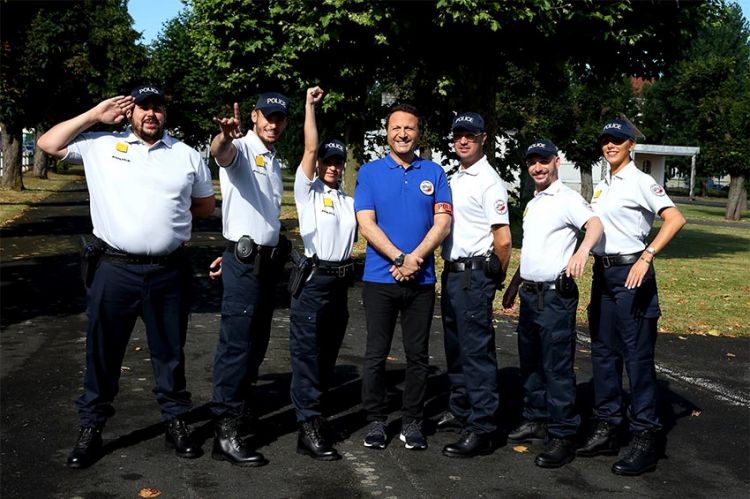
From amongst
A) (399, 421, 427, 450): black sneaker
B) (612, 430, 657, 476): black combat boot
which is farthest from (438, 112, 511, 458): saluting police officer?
(612, 430, 657, 476): black combat boot

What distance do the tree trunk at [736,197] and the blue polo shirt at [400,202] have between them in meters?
36.8

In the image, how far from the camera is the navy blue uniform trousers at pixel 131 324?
5.70 m

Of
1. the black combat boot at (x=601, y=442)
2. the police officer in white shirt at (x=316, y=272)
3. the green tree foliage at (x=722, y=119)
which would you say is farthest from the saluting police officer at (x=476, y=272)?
the green tree foliage at (x=722, y=119)

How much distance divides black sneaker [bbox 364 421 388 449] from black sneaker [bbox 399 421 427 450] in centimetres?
13

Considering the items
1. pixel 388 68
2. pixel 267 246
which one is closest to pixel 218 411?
pixel 267 246

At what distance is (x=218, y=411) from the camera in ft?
19.4

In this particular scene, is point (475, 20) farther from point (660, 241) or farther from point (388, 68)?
point (660, 241)

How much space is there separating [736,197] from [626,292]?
3666cm

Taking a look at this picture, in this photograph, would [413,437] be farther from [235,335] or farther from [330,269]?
[235,335]

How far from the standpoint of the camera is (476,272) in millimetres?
6133

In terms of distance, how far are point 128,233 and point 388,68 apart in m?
15.6

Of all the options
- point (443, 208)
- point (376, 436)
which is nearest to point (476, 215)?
point (443, 208)

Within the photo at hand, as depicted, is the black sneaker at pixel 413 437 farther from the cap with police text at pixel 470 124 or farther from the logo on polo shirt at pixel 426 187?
the cap with police text at pixel 470 124

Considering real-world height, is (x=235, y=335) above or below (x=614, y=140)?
below
